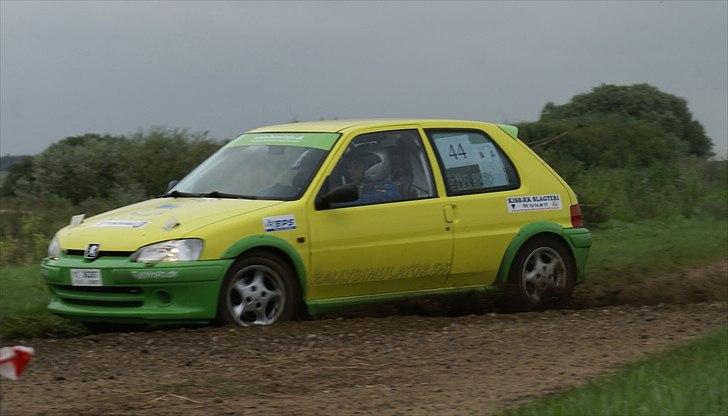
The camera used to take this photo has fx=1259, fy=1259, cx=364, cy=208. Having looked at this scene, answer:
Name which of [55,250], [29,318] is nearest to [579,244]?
[55,250]

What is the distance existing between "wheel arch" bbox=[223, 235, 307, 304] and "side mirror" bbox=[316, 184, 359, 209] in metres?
0.45

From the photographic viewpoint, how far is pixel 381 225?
9641 millimetres

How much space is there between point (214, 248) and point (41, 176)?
17991 mm

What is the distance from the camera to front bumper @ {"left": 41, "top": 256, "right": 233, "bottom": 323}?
28.3 ft

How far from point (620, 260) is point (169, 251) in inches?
271

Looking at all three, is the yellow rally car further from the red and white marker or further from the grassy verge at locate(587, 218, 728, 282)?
the red and white marker

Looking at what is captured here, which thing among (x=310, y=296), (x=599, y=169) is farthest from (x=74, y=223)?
(x=599, y=169)

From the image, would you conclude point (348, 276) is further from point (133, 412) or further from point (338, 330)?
point (133, 412)

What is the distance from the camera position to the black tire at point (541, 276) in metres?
10.4

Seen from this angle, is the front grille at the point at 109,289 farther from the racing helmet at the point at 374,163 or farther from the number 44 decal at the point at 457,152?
the number 44 decal at the point at 457,152

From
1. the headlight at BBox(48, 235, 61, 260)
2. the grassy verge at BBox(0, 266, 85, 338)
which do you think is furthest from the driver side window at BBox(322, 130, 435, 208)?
the grassy verge at BBox(0, 266, 85, 338)

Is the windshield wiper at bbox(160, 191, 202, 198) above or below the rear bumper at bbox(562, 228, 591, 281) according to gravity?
above

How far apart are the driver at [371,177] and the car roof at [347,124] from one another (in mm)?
279

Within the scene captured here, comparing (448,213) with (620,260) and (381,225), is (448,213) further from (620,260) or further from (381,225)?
(620,260)
